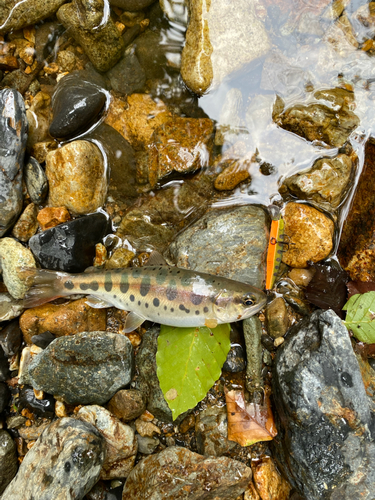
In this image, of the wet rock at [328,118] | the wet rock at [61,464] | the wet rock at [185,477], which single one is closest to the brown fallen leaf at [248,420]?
the wet rock at [185,477]

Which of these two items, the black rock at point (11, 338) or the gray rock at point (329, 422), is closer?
the gray rock at point (329, 422)

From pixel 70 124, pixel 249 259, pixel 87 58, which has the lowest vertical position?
pixel 249 259

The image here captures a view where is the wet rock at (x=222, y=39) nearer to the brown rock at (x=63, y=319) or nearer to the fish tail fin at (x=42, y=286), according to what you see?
the fish tail fin at (x=42, y=286)

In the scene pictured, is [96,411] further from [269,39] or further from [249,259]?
[269,39]

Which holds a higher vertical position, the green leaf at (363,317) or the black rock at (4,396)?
the green leaf at (363,317)

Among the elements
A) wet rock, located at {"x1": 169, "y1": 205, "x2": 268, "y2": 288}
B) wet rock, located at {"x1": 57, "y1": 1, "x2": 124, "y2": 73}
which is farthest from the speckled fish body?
wet rock, located at {"x1": 57, "y1": 1, "x2": 124, "y2": 73}

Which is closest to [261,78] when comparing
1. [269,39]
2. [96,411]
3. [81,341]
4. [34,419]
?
[269,39]

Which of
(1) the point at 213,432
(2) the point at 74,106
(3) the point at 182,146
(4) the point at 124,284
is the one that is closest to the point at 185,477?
(1) the point at 213,432

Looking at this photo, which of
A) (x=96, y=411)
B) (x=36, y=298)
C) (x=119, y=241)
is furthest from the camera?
(x=119, y=241)
